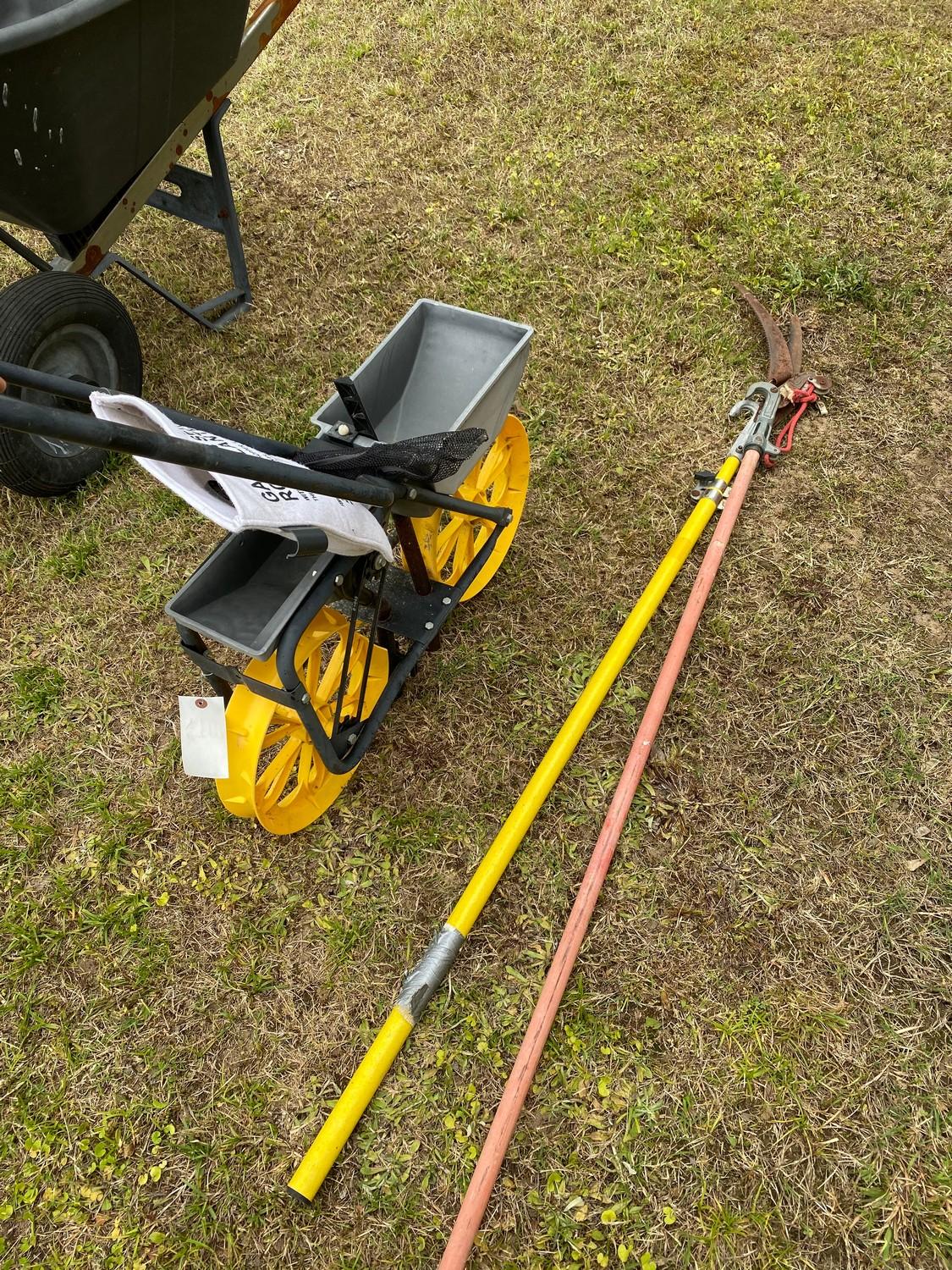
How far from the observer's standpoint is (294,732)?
206cm

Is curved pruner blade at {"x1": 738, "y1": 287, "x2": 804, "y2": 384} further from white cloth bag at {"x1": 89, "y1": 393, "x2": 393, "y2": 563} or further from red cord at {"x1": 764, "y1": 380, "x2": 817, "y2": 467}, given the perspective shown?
white cloth bag at {"x1": 89, "y1": 393, "x2": 393, "y2": 563}

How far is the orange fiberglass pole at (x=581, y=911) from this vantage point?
173 centimetres

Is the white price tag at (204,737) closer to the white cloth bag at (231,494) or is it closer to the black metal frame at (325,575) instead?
the black metal frame at (325,575)

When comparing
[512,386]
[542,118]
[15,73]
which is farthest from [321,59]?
[512,386]

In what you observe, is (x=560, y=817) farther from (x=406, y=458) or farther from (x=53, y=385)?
(x=53, y=385)

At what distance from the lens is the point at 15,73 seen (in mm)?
2072

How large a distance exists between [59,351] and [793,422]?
2.60 metres

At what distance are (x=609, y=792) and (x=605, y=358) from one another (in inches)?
74.9

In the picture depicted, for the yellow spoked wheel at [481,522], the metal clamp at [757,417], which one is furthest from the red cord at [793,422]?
the yellow spoked wheel at [481,522]

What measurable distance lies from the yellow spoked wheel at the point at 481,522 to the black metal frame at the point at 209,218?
1573mm

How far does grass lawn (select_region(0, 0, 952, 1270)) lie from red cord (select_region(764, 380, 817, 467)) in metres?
0.09

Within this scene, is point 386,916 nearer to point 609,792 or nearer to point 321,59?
point 609,792

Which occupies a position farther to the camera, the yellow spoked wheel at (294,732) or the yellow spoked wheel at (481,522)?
the yellow spoked wheel at (481,522)

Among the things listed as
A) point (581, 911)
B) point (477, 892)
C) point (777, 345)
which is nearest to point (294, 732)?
point (477, 892)
